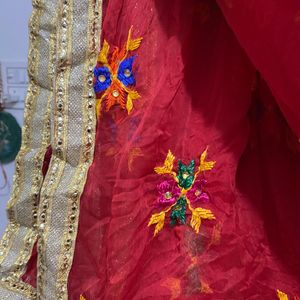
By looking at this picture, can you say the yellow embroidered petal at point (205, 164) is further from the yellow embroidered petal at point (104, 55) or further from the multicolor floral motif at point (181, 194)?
the yellow embroidered petal at point (104, 55)

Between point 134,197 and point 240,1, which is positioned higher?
point 240,1

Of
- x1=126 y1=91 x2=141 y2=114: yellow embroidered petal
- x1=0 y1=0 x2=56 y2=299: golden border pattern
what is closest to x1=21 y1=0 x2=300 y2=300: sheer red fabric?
x1=126 y1=91 x2=141 y2=114: yellow embroidered petal

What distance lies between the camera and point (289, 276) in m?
0.67

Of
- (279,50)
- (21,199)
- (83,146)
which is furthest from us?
(21,199)

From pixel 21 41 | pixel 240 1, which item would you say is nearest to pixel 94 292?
pixel 240 1

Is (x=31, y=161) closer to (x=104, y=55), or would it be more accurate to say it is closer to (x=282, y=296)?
(x=104, y=55)

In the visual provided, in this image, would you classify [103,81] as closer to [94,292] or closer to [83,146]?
[83,146]

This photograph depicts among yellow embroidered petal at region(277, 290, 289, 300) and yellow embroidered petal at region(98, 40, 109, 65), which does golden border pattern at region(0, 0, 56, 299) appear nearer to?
yellow embroidered petal at region(98, 40, 109, 65)

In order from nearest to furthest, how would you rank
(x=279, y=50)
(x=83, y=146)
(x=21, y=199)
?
(x=279, y=50)
(x=83, y=146)
(x=21, y=199)

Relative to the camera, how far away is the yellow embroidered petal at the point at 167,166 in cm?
63

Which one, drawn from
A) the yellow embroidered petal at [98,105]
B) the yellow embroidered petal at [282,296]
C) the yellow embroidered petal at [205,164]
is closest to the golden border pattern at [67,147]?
the yellow embroidered petal at [98,105]

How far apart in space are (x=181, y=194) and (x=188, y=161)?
4 cm

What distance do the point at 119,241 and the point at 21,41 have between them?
0.66 meters

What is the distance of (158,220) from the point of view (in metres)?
0.63
